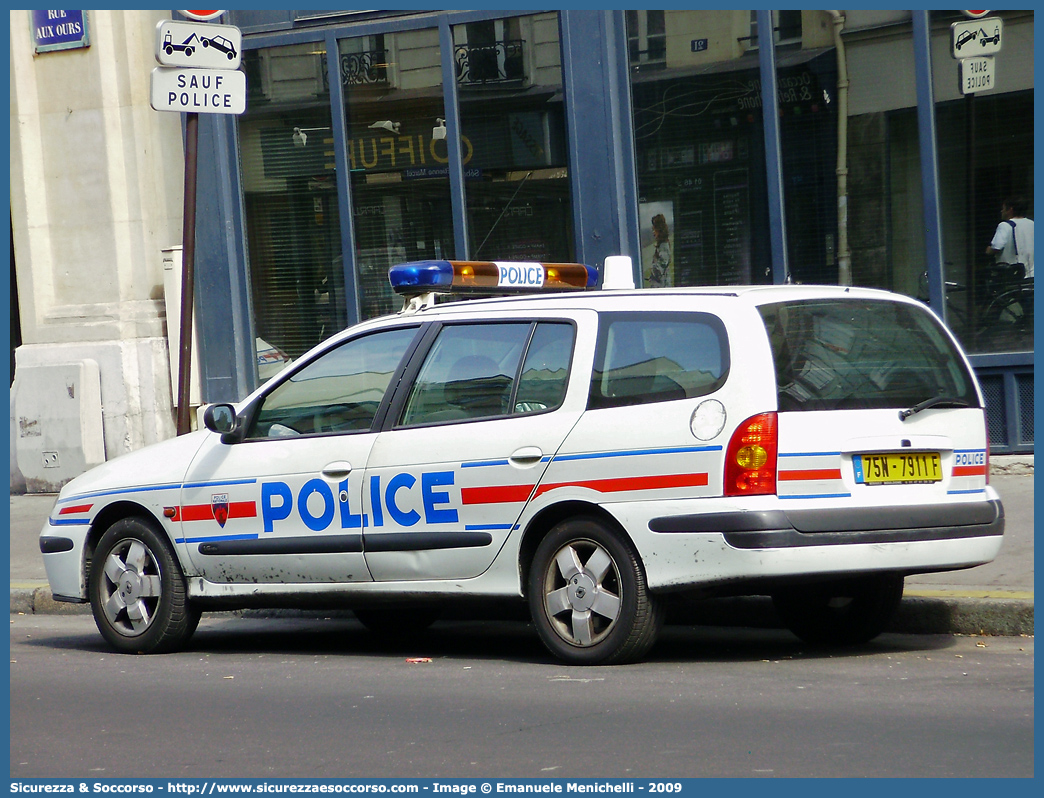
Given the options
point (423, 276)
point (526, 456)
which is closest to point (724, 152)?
point (423, 276)

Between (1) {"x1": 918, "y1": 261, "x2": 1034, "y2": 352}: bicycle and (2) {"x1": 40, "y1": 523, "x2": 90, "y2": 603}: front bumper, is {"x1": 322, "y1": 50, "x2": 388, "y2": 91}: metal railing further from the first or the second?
(2) {"x1": 40, "y1": 523, "x2": 90, "y2": 603}: front bumper

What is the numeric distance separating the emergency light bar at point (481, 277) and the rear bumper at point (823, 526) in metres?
1.84

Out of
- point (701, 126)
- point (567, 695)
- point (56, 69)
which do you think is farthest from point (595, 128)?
point (567, 695)

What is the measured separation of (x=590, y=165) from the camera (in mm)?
12344

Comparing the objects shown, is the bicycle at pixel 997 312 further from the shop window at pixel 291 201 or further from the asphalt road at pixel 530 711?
the shop window at pixel 291 201

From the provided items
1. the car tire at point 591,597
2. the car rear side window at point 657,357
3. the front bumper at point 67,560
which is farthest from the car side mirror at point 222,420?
the car rear side window at point 657,357

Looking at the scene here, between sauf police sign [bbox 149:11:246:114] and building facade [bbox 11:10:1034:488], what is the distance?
421cm

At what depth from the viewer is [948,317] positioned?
11.4 metres

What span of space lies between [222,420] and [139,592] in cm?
106

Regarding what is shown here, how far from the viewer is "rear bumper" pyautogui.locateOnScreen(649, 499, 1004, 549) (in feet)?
18.8

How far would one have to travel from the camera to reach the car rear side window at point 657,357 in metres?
5.94

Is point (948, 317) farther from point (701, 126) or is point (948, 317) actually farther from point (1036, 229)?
point (701, 126)

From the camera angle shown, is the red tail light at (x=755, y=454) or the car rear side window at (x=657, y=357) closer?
the red tail light at (x=755, y=454)

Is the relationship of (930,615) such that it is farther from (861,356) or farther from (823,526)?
(861,356)
